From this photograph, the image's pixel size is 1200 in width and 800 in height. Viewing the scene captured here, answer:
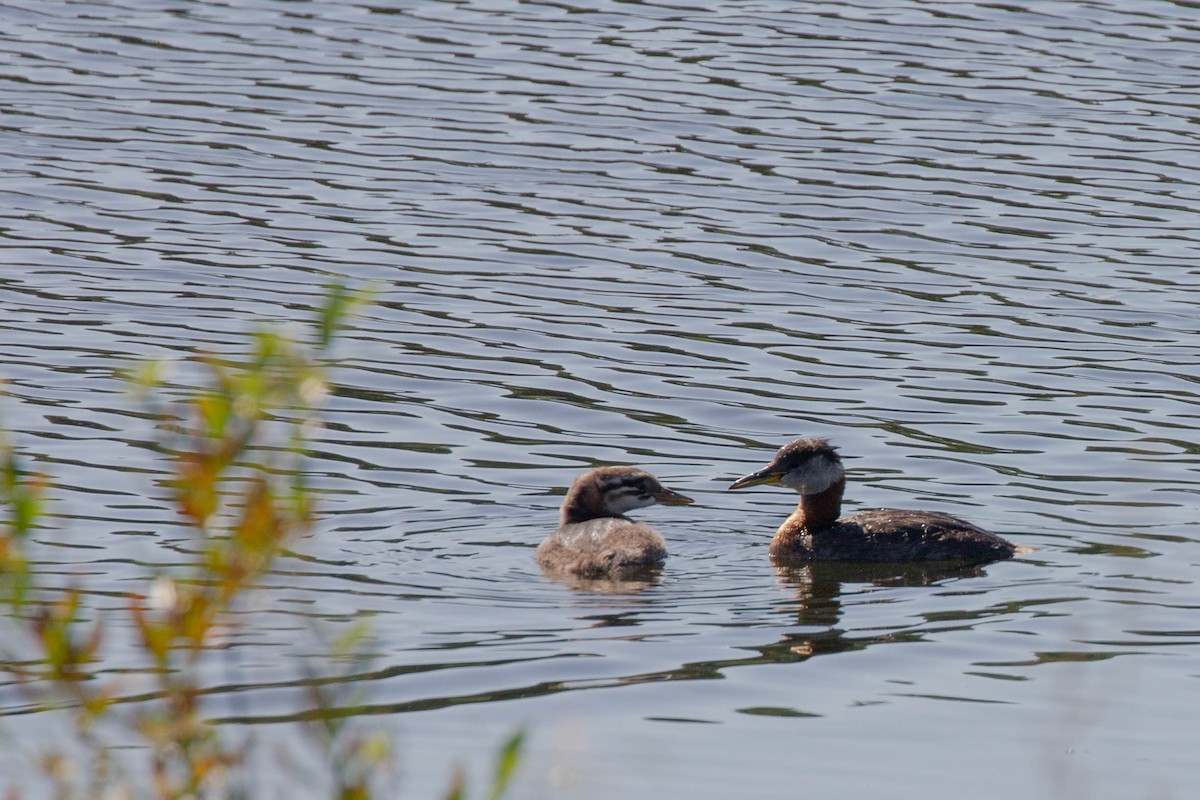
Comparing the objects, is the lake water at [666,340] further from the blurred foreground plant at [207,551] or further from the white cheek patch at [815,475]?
the white cheek patch at [815,475]

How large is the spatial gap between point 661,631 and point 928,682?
1.30 meters

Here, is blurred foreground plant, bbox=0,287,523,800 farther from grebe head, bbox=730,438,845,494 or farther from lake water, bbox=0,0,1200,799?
grebe head, bbox=730,438,845,494

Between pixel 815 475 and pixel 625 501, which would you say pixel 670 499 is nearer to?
pixel 625 501

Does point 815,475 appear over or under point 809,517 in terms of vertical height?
over

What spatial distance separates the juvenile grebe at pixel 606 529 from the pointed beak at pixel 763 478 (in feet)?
1.40

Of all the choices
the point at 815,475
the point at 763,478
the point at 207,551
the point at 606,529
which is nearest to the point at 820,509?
the point at 815,475

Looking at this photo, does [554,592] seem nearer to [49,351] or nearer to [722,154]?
[49,351]

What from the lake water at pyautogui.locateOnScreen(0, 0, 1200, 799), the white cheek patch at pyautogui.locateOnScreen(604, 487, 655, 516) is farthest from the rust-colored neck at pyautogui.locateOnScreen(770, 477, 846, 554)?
the white cheek patch at pyautogui.locateOnScreen(604, 487, 655, 516)

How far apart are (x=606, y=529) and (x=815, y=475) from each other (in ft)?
4.84

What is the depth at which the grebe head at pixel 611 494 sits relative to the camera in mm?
11180

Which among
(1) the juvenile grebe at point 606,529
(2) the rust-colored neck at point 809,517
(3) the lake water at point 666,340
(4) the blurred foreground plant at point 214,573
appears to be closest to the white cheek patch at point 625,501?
(1) the juvenile grebe at point 606,529

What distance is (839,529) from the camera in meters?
11.1

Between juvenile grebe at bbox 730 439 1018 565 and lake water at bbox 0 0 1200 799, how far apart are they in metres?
0.17

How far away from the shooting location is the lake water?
8242 mm
